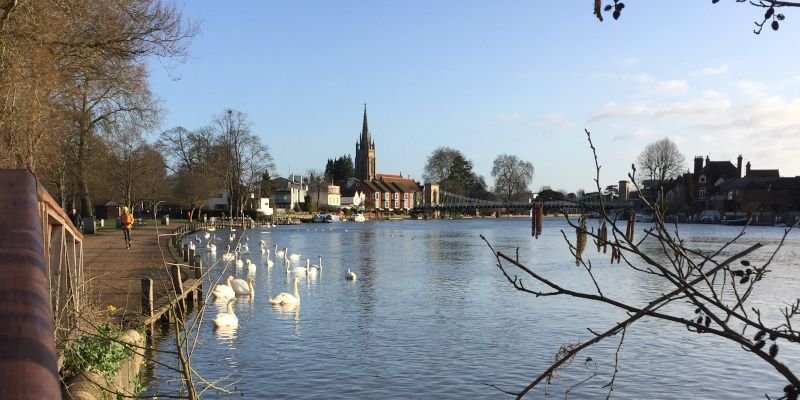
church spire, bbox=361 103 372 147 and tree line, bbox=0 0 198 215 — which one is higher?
church spire, bbox=361 103 372 147

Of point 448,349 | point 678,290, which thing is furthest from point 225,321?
point 678,290

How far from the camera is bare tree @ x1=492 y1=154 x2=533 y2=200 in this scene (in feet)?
493

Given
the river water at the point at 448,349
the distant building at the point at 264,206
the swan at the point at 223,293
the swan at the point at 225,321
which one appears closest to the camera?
the river water at the point at 448,349

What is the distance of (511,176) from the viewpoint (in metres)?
150

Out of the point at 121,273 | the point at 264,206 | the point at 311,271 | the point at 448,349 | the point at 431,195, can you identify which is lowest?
the point at 448,349

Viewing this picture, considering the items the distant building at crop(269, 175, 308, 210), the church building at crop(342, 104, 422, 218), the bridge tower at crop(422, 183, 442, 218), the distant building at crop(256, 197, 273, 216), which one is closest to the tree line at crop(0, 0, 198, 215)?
the distant building at crop(256, 197, 273, 216)

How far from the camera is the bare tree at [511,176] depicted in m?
150

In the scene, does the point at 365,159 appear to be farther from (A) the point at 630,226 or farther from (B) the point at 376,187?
(A) the point at 630,226

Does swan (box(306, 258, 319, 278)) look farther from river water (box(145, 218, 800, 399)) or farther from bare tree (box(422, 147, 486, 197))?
bare tree (box(422, 147, 486, 197))

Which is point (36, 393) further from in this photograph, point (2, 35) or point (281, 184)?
point (281, 184)

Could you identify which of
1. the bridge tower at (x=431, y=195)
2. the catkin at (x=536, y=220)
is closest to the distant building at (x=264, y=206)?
the bridge tower at (x=431, y=195)

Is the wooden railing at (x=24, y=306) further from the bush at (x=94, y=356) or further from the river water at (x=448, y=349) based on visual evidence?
the bush at (x=94, y=356)

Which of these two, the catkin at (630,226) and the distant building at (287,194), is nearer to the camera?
the catkin at (630,226)

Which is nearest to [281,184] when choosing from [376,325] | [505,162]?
[505,162]
